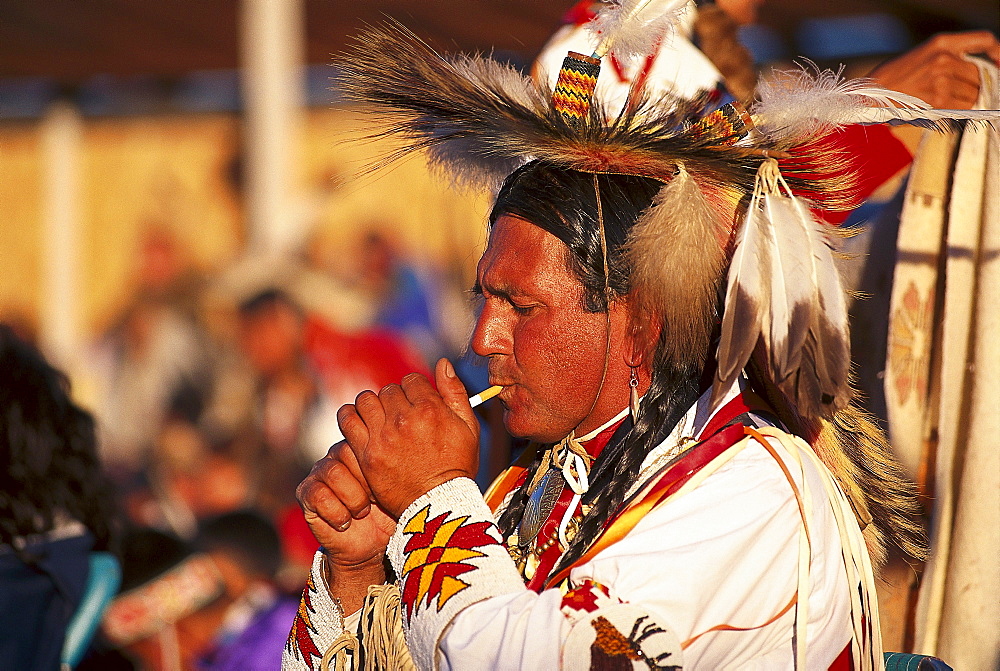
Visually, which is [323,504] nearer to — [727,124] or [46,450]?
[727,124]

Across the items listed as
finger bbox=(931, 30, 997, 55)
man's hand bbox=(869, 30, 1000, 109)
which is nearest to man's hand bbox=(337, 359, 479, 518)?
man's hand bbox=(869, 30, 1000, 109)

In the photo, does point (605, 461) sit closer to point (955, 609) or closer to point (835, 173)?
point (835, 173)

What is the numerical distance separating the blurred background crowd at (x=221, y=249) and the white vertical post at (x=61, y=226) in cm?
2

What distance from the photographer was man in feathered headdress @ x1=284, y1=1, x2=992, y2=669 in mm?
1546

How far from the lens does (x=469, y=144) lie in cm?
202

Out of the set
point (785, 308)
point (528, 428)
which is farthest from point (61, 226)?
point (785, 308)

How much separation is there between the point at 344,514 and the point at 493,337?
0.41 metres

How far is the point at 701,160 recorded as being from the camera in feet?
5.70

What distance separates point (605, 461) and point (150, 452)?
5524mm

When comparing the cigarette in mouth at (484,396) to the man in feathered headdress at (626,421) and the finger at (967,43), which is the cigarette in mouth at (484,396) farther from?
the finger at (967,43)

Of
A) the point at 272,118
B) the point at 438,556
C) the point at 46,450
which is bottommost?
the point at 46,450

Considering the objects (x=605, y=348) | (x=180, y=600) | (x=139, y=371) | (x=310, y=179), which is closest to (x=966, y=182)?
(x=605, y=348)

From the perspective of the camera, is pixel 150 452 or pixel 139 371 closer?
pixel 150 452

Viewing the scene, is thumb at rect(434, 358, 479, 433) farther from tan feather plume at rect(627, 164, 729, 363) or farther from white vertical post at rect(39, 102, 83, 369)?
white vertical post at rect(39, 102, 83, 369)
